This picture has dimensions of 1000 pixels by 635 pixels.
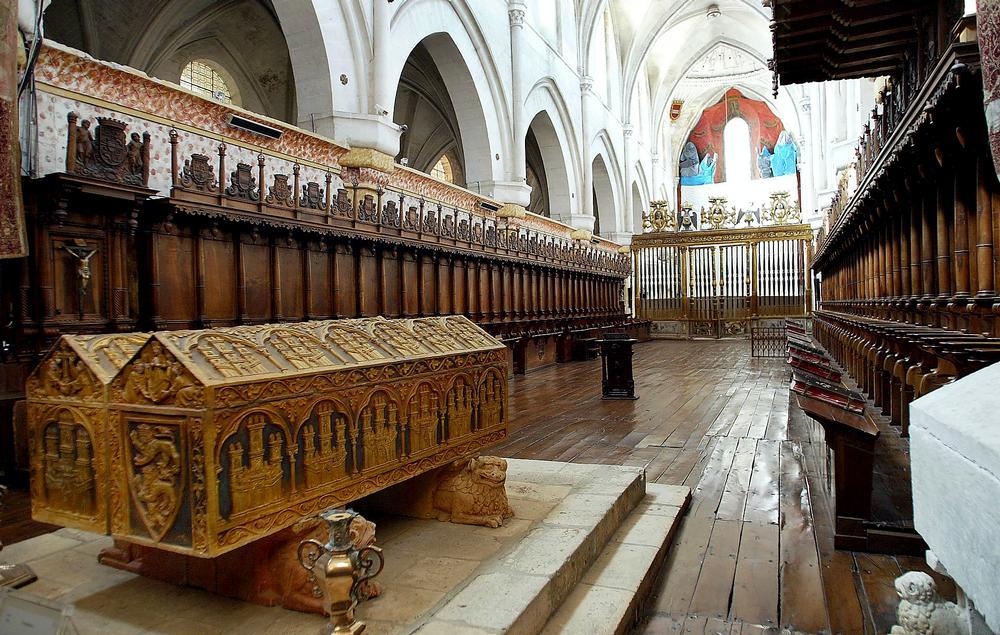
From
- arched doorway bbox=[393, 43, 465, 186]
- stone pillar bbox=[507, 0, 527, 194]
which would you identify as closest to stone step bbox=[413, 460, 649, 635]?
stone pillar bbox=[507, 0, 527, 194]

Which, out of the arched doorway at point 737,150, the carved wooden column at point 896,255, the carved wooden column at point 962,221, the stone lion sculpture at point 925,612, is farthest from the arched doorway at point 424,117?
the arched doorway at point 737,150

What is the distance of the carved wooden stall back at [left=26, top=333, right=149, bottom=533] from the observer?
6.49ft

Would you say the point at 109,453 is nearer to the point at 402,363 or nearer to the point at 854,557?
the point at 402,363

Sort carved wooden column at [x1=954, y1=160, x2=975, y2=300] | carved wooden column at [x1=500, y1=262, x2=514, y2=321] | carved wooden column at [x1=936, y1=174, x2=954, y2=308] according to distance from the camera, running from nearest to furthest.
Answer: carved wooden column at [x1=954, y1=160, x2=975, y2=300] < carved wooden column at [x1=936, y1=174, x2=954, y2=308] < carved wooden column at [x1=500, y1=262, x2=514, y2=321]

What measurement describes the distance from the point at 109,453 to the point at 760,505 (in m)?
3.09

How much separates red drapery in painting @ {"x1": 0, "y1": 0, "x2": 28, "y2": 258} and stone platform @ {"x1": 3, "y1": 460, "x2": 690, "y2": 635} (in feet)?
4.27

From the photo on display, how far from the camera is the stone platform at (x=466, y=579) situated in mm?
→ 1916

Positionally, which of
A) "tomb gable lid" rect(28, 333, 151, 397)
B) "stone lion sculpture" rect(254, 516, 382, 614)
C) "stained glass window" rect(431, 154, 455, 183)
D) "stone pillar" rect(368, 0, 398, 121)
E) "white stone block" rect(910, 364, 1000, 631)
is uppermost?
"stained glass window" rect(431, 154, 455, 183)

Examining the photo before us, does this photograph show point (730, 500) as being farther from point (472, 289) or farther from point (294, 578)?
point (472, 289)

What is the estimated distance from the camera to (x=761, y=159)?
32.3 metres

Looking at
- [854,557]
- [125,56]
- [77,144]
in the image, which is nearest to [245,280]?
[77,144]

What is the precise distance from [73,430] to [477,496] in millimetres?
1543

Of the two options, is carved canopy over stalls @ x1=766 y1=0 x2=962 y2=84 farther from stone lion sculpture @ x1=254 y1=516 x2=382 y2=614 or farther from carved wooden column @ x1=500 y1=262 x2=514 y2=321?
carved wooden column @ x1=500 y1=262 x2=514 y2=321

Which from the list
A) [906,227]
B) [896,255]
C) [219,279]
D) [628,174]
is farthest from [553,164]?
[219,279]
